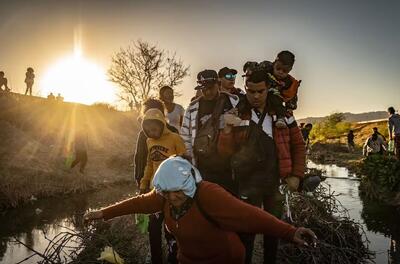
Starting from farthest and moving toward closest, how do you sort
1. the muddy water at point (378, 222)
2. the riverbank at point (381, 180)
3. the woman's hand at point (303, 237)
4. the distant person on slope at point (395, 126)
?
the distant person on slope at point (395, 126) → the riverbank at point (381, 180) → the muddy water at point (378, 222) → the woman's hand at point (303, 237)

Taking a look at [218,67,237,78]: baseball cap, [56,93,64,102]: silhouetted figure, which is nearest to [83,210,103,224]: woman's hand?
[218,67,237,78]: baseball cap

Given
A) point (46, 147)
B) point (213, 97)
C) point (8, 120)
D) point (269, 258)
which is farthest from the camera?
point (8, 120)

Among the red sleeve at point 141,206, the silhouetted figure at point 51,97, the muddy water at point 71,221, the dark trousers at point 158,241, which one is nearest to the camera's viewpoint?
the red sleeve at point 141,206

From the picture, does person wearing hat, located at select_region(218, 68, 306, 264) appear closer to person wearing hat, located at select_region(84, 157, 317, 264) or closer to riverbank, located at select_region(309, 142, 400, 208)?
person wearing hat, located at select_region(84, 157, 317, 264)

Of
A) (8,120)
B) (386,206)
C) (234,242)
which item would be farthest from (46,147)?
(234,242)

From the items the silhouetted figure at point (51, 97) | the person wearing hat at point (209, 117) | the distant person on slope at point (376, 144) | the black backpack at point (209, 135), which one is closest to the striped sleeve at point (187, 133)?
the person wearing hat at point (209, 117)

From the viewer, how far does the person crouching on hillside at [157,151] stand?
3861mm

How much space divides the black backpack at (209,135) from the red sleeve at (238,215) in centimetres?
109

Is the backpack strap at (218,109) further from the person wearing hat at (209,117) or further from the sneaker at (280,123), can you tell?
the sneaker at (280,123)

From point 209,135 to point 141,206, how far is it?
1092mm

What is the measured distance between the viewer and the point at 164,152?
3.99 m

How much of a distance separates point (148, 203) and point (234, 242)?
733 millimetres

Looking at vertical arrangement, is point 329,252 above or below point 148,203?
below

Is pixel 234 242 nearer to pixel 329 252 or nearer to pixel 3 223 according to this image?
pixel 329 252
